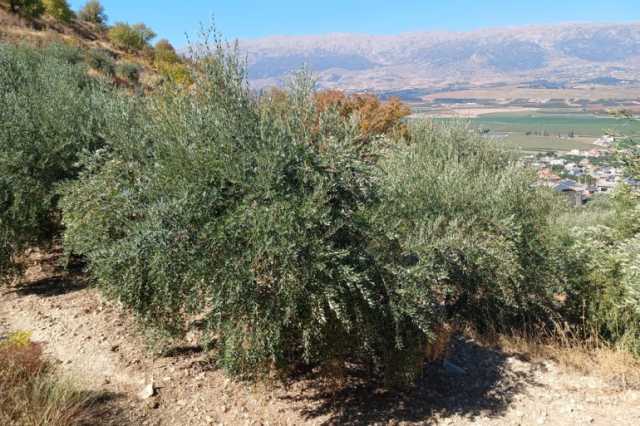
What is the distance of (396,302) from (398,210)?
2.44 meters

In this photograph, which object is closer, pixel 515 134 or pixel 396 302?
pixel 396 302

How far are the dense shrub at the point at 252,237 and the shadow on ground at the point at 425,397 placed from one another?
585 mm

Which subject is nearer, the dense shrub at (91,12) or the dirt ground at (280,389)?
the dirt ground at (280,389)

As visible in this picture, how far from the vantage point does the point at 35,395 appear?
5613 millimetres

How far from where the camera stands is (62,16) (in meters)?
40.5

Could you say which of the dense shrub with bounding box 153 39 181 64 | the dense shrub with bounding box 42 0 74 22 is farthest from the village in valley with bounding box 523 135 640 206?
the dense shrub with bounding box 42 0 74 22

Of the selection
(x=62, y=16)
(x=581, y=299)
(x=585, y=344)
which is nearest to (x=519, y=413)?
(x=585, y=344)

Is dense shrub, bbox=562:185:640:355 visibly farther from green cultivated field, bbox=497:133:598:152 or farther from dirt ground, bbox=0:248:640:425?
green cultivated field, bbox=497:133:598:152

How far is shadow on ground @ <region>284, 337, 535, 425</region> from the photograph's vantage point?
7.20 metres

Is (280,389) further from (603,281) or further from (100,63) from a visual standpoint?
(100,63)

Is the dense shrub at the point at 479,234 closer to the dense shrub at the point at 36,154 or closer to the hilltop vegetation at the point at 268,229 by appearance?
the hilltop vegetation at the point at 268,229

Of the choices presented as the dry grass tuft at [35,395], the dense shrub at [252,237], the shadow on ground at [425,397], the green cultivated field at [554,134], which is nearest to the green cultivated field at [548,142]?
the green cultivated field at [554,134]

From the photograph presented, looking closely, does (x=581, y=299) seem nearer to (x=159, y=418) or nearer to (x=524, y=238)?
(x=524, y=238)

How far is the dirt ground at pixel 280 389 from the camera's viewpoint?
269 inches
